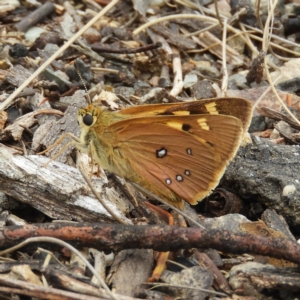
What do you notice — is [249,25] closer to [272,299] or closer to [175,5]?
[175,5]

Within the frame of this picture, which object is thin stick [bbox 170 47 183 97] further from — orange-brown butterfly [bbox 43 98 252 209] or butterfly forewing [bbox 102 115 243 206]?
butterfly forewing [bbox 102 115 243 206]

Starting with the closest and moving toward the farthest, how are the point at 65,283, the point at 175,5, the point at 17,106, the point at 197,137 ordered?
the point at 65,283
the point at 197,137
the point at 17,106
the point at 175,5

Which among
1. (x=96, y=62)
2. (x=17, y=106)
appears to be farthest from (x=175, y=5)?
(x=17, y=106)

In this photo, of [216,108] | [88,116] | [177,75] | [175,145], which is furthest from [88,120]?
[177,75]

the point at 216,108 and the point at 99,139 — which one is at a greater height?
the point at 216,108

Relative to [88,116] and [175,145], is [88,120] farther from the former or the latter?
[175,145]

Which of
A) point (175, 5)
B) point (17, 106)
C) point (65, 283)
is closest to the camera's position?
point (65, 283)

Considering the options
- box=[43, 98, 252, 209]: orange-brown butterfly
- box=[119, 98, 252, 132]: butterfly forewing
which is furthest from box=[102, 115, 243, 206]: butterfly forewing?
box=[119, 98, 252, 132]: butterfly forewing
